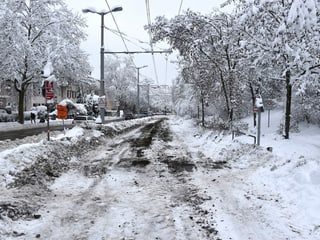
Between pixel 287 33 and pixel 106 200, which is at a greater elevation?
pixel 287 33

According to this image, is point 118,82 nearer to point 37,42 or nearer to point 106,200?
point 37,42

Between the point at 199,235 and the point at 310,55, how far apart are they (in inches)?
324

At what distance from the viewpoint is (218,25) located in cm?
2177

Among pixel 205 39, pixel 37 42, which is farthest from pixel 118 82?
pixel 205 39

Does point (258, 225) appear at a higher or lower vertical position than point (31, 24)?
lower

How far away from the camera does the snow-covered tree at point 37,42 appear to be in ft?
107

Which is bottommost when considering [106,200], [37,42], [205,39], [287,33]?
[106,200]

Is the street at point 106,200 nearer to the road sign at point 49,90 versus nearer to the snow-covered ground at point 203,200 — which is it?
the snow-covered ground at point 203,200

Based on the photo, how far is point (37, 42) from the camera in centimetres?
3550

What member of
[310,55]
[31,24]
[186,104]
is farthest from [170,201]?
[186,104]

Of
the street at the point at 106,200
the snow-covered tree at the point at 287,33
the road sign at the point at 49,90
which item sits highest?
the snow-covered tree at the point at 287,33

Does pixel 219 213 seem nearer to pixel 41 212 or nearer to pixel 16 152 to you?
pixel 41 212

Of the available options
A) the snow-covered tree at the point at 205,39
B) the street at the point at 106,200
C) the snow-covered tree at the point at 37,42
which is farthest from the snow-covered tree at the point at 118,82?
the street at the point at 106,200

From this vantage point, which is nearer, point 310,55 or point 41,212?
point 41,212
